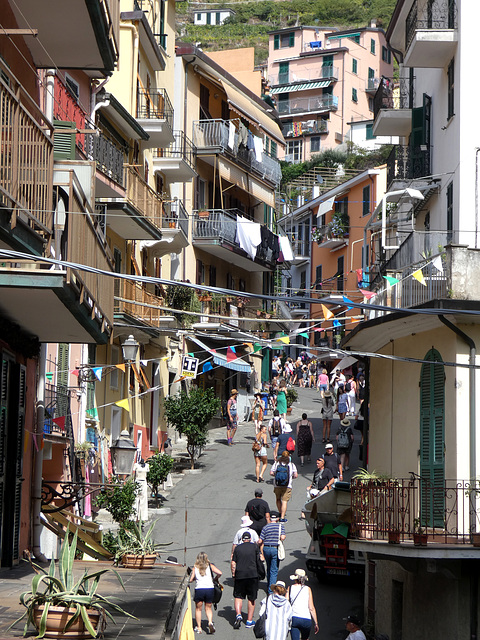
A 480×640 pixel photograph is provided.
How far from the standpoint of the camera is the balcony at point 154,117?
34000 millimetres

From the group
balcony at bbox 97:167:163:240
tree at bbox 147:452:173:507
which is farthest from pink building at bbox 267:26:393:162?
tree at bbox 147:452:173:507

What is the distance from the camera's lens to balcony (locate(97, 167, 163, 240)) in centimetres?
2847

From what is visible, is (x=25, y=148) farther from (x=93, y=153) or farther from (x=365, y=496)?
(x=93, y=153)

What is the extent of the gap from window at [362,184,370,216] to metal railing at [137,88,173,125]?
23.0 meters

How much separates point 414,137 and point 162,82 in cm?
1476

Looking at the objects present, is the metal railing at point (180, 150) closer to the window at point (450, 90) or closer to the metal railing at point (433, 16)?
the metal railing at point (433, 16)

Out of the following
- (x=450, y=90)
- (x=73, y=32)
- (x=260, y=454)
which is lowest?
(x=260, y=454)

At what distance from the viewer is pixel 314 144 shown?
97.1 metres

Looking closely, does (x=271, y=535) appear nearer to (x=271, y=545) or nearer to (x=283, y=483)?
(x=271, y=545)

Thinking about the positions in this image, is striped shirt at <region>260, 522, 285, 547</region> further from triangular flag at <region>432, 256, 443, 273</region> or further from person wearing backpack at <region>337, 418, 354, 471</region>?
person wearing backpack at <region>337, 418, 354, 471</region>

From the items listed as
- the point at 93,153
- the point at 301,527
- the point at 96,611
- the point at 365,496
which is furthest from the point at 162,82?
the point at 96,611

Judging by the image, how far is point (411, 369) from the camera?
19031 mm

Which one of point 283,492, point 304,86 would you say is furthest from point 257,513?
point 304,86

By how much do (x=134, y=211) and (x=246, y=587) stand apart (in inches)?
529
